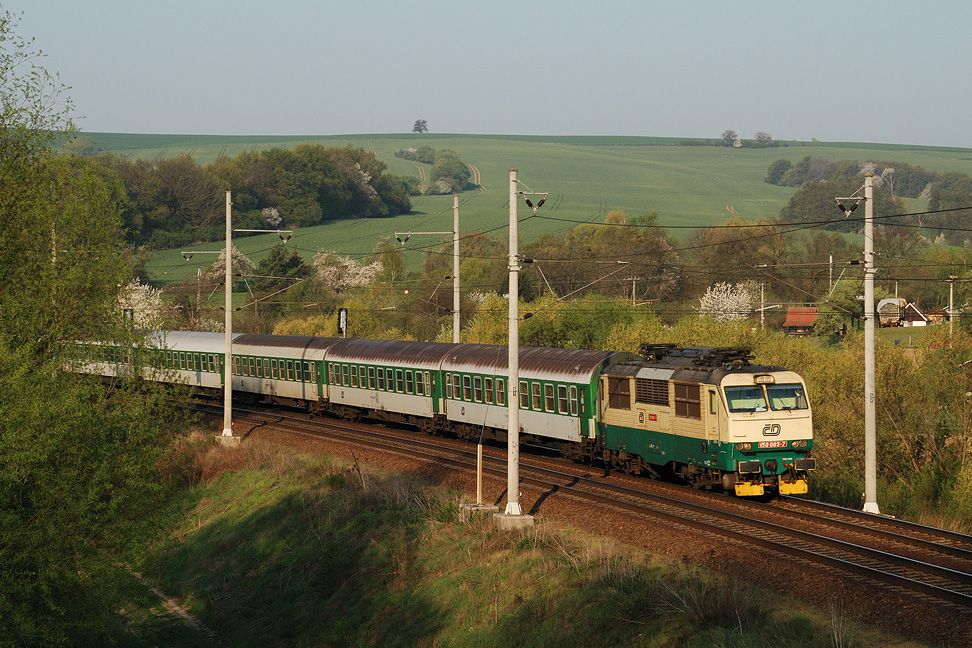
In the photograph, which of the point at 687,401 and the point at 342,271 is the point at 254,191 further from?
the point at 687,401

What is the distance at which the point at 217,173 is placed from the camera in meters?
136

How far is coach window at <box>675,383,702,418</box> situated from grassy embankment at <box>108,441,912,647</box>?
4542 mm

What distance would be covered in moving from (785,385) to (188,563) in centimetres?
1853

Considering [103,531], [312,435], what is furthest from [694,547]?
[312,435]

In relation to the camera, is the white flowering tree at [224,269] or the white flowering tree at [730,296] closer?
the white flowering tree at [730,296]

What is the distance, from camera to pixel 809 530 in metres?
21.9

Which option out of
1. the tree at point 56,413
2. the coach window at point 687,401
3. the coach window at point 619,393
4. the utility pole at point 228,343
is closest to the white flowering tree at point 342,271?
Result: the utility pole at point 228,343

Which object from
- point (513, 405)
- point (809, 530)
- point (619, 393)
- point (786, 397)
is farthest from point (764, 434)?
point (513, 405)

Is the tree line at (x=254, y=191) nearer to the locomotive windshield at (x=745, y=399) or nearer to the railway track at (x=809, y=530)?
the railway track at (x=809, y=530)

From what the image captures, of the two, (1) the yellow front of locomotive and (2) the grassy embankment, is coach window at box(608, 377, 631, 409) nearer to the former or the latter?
(1) the yellow front of locomotive

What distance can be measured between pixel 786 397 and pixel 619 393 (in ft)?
16.9

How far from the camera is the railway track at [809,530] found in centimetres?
1768

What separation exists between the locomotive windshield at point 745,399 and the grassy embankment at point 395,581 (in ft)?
15.4

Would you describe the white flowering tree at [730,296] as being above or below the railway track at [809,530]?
above
